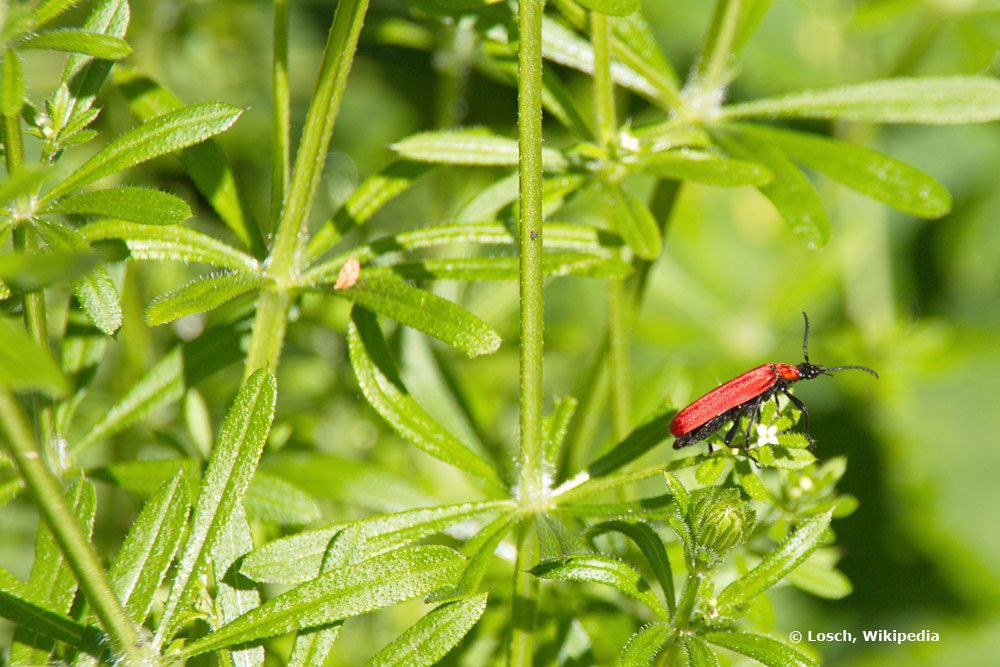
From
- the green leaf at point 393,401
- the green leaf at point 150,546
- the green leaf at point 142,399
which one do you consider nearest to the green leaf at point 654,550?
the green leaf at point 393,401

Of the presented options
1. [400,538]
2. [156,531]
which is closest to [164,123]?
[156,531]

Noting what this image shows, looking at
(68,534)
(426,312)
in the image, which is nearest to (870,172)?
(426,312)

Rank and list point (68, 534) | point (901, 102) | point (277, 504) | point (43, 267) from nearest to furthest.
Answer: point (43, 267) → point (68, 534) → point (277, 504) → point (901, 102)

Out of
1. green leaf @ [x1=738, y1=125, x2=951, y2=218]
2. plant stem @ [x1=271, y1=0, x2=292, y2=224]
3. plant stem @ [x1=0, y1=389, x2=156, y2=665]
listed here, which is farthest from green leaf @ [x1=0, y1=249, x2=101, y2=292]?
green leaf @ [x1=738, y1=125, x2=951, y2=218]

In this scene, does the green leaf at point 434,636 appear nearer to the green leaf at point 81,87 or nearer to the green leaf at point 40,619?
the green leaf at point 40,619

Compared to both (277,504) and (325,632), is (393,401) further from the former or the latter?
(325,632)

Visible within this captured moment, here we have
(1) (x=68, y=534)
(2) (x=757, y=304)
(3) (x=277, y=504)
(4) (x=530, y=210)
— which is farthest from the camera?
(2) (x=757, y=304)

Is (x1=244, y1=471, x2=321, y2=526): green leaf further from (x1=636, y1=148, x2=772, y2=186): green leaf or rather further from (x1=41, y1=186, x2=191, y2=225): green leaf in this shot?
(x1=636, y1=148, x2=772, y2=186): green leaf
